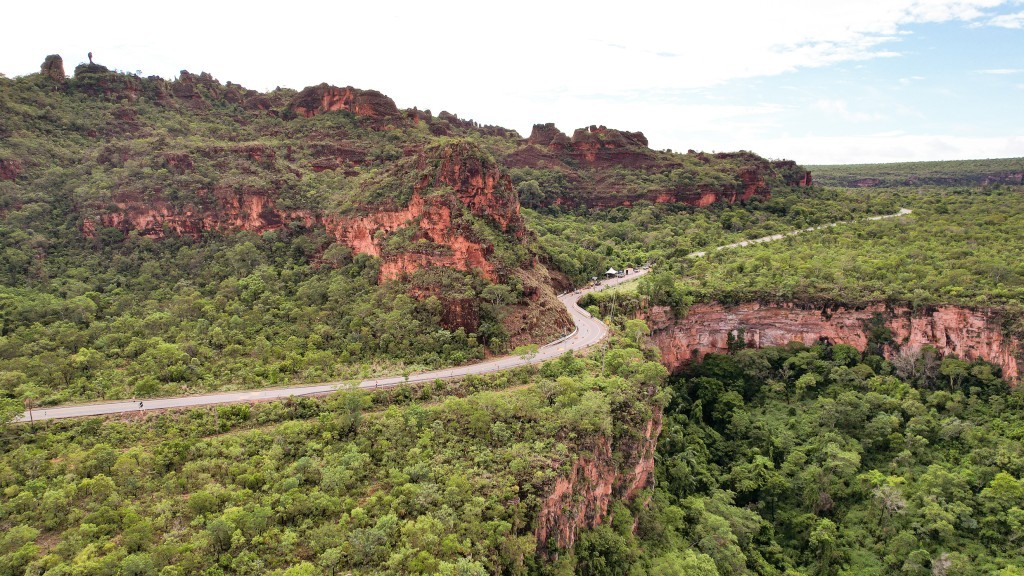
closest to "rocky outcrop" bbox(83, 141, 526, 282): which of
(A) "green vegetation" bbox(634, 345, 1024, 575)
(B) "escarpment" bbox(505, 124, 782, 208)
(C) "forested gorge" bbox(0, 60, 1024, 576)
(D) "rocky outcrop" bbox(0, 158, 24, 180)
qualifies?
(C) "forested gorge" bbox(0, 60, 1024, 576)

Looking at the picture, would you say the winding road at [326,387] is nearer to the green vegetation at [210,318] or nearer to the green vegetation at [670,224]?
the green vegetation at [210,318]

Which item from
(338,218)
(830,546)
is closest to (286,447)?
(338,218)

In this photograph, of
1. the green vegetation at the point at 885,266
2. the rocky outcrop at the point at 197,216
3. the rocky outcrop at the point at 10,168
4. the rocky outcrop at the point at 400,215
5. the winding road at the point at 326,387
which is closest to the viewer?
the winding road at the point at 326,387

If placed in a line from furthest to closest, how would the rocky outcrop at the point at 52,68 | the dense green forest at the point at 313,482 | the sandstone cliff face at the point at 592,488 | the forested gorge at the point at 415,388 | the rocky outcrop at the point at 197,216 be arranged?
the rocky outcrop at the point at 52,68, the rocky outcrop at the point at 197,216, the sandstone cliff face at the point at 592,488, the forested gorge at the point at 415,388, the dense green forest at the point at 313,482

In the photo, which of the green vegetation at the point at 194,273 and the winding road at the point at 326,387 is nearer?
the winding road at the point at 326,387

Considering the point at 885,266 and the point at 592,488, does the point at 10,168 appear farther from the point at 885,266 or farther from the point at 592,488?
the point at 885,266

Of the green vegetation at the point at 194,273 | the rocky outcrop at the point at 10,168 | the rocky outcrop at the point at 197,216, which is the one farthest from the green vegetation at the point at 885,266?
the rocky outcrop at the point at 10,168
